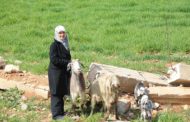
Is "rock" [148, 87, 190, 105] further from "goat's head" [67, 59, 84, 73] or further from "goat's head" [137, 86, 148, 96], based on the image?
"goat's head" [67, 59, 84, 73]

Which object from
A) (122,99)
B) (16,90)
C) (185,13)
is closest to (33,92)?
(16,90)

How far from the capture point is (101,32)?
1609 cm

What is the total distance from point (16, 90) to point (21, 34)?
6.49 metres

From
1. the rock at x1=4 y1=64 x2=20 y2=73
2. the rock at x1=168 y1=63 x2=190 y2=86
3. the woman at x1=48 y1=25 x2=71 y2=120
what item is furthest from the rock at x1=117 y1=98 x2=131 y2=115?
the rock at x1=4 y1=64 x2=20 y2=73

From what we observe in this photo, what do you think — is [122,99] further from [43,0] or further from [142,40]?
[43,0]

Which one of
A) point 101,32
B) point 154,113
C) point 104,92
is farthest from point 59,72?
point 101,32

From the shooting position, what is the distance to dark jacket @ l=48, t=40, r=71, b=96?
854 centimetres

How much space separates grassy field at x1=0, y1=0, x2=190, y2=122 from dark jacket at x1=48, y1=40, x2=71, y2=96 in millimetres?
716

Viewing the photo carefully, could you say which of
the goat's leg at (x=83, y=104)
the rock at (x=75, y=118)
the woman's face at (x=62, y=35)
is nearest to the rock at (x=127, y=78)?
the goat's leg at (x=83, y=104)

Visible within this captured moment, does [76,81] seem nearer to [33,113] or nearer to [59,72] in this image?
[59,72]

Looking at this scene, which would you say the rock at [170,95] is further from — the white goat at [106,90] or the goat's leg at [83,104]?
the goat's leg at [83,104]

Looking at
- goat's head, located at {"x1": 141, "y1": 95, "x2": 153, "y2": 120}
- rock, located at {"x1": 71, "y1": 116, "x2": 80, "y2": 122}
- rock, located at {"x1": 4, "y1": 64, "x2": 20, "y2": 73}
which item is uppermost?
rock, located at {"x1": 4, "y1": 64, "x2": 20, "y2": 73}

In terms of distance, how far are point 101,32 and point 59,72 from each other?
760 centimetres

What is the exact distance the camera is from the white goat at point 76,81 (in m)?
8.43
